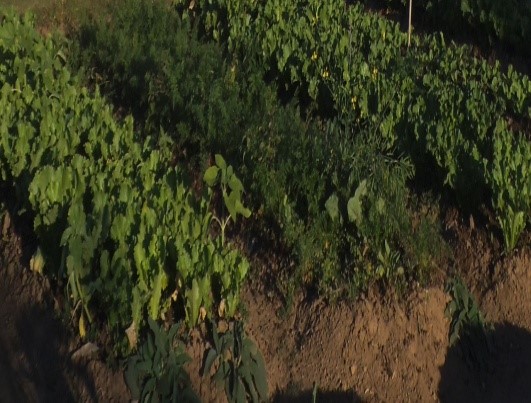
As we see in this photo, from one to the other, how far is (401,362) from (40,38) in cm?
504

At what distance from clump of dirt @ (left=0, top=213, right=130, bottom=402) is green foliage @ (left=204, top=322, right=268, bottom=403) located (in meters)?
0.52

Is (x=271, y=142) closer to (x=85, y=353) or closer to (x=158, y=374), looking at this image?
(x=85, y=353)

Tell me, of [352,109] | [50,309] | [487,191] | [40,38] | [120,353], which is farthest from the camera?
[40,38]

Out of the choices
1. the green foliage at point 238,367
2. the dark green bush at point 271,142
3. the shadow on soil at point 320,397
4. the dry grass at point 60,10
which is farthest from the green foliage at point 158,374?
the dry grass at point 60,10

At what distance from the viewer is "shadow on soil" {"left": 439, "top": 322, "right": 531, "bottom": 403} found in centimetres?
591

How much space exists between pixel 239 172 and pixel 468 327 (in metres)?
1.94

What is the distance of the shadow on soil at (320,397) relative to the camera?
220 inches

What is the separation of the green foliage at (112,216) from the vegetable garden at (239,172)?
0.01 metres

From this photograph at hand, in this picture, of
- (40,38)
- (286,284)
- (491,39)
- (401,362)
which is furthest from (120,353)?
(491,39)

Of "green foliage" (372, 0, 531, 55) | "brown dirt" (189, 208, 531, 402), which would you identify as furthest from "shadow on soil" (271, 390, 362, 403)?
"green foliage" (372, 0, 531, 55)

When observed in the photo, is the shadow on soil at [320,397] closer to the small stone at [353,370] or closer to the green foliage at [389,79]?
the small stone at [353,370]

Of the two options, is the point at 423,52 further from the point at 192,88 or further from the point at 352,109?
the point at 192,88

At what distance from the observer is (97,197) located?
5867mm

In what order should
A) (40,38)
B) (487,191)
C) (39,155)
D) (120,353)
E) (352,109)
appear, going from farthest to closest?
1. (40,38)
2. (352,109)
3. (487,191)
4. (39,155)
5. (120,353)
